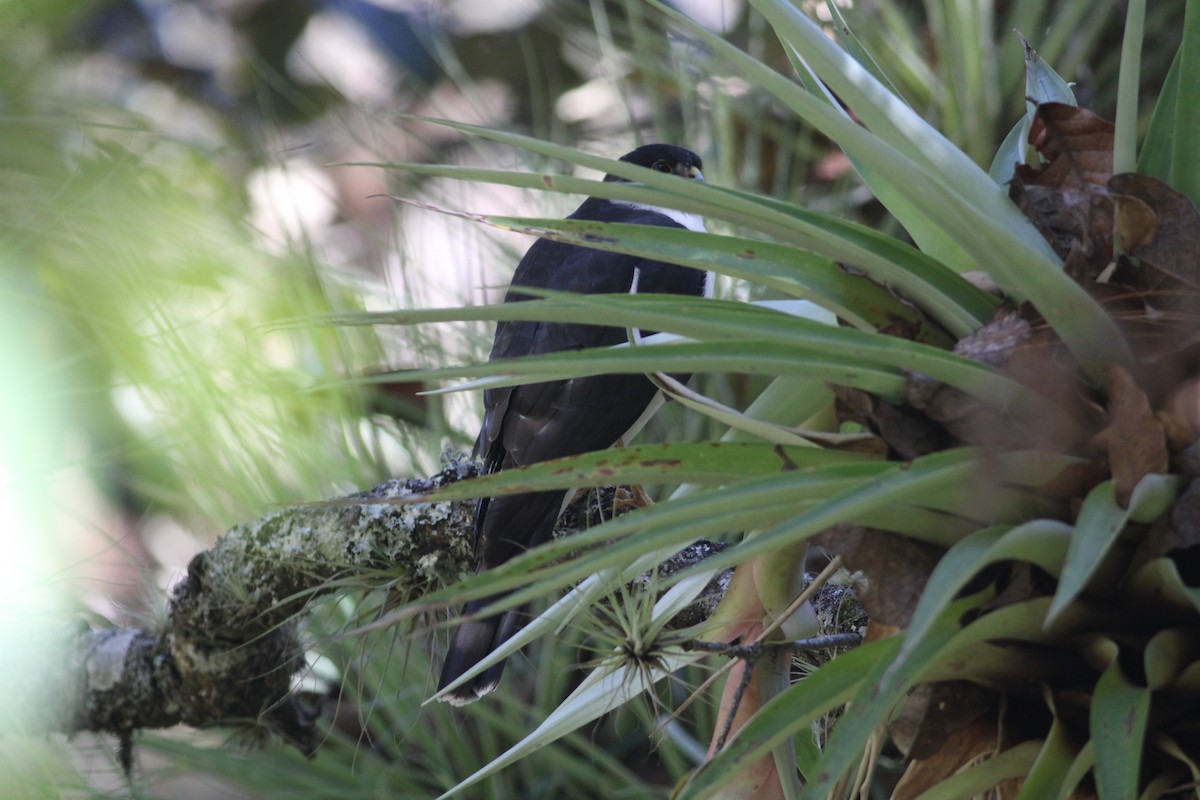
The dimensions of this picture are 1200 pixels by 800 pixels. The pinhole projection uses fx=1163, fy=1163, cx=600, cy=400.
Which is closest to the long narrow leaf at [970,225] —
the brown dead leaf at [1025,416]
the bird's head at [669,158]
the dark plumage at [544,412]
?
the brown dead leaf at [1025,416]

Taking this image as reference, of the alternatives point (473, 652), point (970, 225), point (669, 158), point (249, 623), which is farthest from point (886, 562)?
point (669, 158)

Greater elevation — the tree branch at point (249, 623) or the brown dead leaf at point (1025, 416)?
the brown dead leaf at point (1025, 416)

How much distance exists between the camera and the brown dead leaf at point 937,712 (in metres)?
0.70

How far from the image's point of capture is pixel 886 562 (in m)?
0.68

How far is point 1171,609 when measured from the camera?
63cm

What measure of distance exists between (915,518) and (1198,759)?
0.65 feet

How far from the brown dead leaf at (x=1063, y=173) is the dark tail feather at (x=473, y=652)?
0.78 m

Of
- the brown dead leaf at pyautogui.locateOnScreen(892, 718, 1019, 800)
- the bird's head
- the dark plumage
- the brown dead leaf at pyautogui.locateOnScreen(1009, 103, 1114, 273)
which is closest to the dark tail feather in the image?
the dark plumage

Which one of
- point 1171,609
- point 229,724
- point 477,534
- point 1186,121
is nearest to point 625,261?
point 477,534

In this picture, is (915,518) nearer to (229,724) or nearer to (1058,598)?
(1058,598)

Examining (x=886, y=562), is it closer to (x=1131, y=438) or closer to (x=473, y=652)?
(x=1131, y=438)

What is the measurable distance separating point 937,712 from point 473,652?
74 cm

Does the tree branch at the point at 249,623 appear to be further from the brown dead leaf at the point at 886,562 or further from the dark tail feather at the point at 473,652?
the brown dead leaf at the point at 886,562

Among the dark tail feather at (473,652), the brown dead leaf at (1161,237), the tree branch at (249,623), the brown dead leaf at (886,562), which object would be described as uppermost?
the brown dead leaf at (1161,237)
